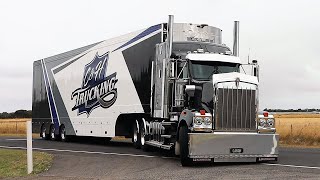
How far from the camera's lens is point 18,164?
14.6 meters

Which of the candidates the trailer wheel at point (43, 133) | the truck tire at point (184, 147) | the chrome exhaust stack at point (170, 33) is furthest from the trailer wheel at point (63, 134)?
the truck tire at point (184, 147)

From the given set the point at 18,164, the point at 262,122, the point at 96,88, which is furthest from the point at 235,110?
the point at 96,88

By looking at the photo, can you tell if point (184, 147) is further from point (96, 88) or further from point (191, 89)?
point (96, 88)

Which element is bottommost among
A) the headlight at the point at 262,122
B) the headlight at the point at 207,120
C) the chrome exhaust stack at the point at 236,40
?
the headlight at the point at 262,122

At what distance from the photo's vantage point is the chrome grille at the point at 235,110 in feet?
45.5

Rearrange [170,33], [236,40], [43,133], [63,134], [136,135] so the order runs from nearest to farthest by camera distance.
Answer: [170,33] → [236,40] → [136,135] → [63,134] → [43,133]

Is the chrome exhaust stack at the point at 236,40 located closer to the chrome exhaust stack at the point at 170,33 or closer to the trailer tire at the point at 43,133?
the chrome exhaust stack at the point at 170,33

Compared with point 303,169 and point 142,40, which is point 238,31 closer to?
point 142,40

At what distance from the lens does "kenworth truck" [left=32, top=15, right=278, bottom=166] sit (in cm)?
1377

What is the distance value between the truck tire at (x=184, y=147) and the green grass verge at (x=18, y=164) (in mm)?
3655

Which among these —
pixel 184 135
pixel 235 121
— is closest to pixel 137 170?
pixel 184 135

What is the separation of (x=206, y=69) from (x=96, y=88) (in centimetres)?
872

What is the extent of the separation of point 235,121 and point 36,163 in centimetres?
572

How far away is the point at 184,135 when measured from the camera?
45.3 feet
